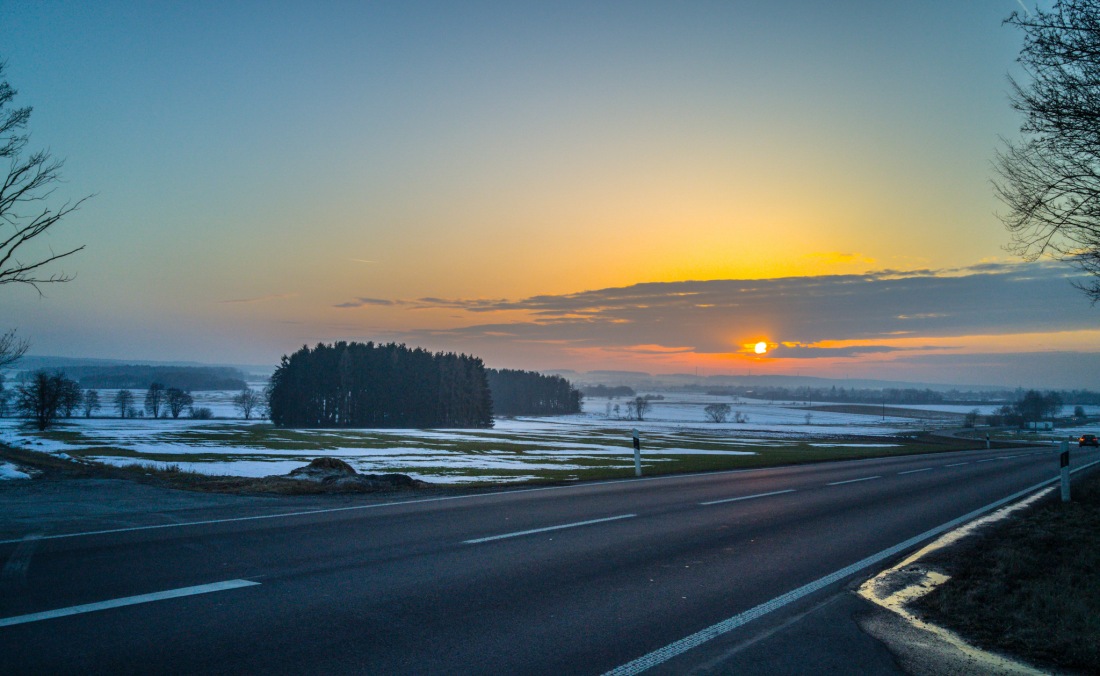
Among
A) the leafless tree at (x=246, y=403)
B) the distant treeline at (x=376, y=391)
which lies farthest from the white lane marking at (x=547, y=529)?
the leafless tree at (x=246, y=403)

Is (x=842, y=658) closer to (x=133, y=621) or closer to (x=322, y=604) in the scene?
(x=322, y=604)

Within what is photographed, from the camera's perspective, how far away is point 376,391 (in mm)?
117250

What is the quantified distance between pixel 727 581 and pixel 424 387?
11529 centimetres

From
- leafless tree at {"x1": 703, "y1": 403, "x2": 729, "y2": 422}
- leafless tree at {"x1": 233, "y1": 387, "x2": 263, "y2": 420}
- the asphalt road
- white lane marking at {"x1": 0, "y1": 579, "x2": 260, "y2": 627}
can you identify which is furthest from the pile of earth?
leafless tree at {"x1": 703, "y1": 403, "x2": 729, "y2": 422}

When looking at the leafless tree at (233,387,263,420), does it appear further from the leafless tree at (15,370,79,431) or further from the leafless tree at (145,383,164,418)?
the leafless tree at (15,370,79,431)

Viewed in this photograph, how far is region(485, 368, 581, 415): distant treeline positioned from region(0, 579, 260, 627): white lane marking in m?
168

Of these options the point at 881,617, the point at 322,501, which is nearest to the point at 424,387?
the point at 322,501

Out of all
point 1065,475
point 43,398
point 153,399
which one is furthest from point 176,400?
point 1065,475

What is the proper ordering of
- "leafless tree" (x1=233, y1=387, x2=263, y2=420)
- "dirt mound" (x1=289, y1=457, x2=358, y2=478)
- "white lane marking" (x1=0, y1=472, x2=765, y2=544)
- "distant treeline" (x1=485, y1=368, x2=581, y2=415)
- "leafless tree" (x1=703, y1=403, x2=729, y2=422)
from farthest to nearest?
1. "distant treeline" (x1=485, y1=368, x2=581, y2=415)
2. "leafless tree" (x1=703, y1=403, x2=729, y2=422)
3. "leafless tree" (x1=233, y1=387, x2=263, y2=420)
4. "dirt mound" (x1=289, y1=457, x2=358, y2=478)
5. "white lane marking" (x1=0, y1=472, x2=765, y2=544)

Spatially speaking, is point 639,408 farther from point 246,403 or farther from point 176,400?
point 176,400

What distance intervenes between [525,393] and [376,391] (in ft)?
215

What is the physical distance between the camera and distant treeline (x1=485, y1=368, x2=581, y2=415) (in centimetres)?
17738

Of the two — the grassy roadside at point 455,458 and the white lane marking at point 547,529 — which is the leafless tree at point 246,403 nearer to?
the grassy roadside at point 455,458

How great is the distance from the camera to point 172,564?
7203 millimetres
